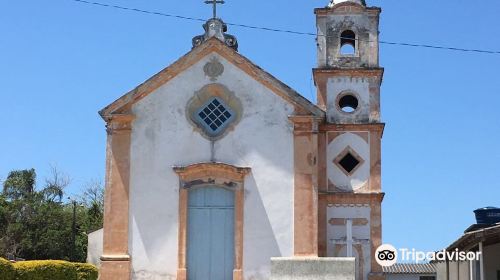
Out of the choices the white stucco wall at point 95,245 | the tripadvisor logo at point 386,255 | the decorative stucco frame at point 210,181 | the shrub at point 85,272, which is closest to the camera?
the tripadvisor logo at point 386,255

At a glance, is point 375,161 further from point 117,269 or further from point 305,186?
point 117,269

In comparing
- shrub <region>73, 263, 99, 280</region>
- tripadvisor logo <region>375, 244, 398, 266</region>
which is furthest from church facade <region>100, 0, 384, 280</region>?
shrub <region>73, 263, 99, 280</region>

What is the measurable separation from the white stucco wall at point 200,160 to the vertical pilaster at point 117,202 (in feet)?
0.67

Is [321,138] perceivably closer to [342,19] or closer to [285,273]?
[342,19]

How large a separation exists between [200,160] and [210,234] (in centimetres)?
215

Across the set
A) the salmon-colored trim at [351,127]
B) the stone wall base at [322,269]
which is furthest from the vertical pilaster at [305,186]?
the stone wall base at [322,269]

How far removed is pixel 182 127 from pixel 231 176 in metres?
2.09

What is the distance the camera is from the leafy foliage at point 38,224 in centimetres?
5175

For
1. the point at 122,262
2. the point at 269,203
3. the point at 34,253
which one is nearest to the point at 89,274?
the point at 122,262

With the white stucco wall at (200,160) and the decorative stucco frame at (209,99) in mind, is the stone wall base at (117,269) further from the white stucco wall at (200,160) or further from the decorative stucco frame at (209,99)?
the decorative stucco frame at (209,99)

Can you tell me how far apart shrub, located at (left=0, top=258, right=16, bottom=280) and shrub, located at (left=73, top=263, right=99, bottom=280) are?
3.71m

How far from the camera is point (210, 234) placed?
24188mm

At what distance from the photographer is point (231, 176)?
79.3ft

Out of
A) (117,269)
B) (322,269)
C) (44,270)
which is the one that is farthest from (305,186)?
(44,270)
